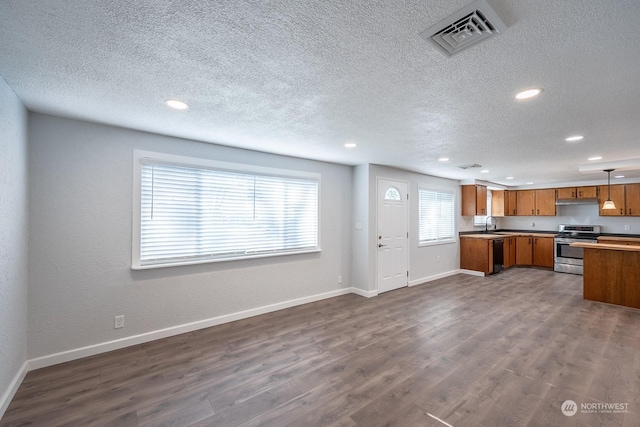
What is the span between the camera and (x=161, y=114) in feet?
8.68

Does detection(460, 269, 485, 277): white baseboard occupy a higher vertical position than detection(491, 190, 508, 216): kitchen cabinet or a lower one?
lower

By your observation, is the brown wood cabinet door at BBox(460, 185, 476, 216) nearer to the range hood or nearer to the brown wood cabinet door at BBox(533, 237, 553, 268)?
the brown wood cabinet door at BBox(533, 237, 553, 268)

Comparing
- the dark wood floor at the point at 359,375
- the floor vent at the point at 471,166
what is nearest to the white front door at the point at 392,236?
the floor vent at the point at 471,166

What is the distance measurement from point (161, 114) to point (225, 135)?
2.44ft

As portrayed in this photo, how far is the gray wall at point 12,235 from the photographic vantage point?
202 centimetres

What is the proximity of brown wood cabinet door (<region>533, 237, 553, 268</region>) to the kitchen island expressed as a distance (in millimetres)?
2985

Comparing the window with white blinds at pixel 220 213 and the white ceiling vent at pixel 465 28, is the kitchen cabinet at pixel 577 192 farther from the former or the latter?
the white ceiling vent at pixel 465 28

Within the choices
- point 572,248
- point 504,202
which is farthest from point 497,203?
point 572,248

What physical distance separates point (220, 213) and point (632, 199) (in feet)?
29.5

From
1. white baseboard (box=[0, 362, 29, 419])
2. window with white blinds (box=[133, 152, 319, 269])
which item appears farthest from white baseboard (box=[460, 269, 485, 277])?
white baseboard (box=[0, 362, 29, 419])

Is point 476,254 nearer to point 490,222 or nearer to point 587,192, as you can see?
point 490,222

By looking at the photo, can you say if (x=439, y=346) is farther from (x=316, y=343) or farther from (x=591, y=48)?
(x=591, y=48)

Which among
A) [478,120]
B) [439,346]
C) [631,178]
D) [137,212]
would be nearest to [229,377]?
[137,212]

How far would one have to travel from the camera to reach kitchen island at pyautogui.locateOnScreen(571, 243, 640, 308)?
437 centimetres
